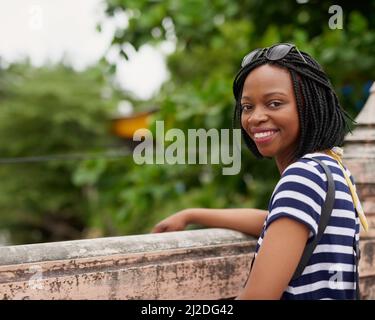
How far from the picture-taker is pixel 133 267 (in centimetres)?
180

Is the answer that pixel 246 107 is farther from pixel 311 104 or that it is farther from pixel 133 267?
pixel 133 267

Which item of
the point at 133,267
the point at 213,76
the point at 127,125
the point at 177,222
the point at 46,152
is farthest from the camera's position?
the point at 127,125

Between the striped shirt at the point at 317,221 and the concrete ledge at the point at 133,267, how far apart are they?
2.05 feet

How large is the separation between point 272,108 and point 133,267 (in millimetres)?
743

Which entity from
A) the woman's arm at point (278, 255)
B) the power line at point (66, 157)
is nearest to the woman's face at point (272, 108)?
the woman's arm at point (278, 255)

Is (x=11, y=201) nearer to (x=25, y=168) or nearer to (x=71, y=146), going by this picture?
(x=25, y=168)

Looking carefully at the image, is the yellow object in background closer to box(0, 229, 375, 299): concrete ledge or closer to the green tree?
the green tree

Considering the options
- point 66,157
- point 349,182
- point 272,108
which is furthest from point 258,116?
point 66,157

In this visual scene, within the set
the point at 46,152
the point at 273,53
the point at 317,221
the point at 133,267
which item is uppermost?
the point at 46,152

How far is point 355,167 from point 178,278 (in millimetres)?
928

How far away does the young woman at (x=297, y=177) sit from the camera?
1.22 m

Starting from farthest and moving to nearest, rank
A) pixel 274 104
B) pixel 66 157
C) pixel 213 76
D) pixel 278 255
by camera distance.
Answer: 1. pixel 213 76
2. pixel 66 157
3. pixel 274 104
4. pixel 278 255

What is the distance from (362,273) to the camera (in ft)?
7.39
